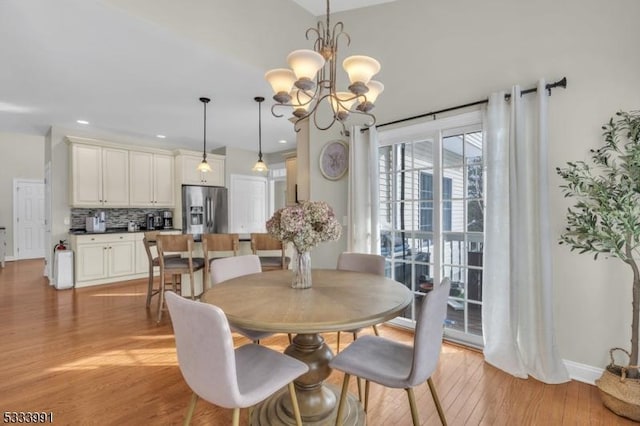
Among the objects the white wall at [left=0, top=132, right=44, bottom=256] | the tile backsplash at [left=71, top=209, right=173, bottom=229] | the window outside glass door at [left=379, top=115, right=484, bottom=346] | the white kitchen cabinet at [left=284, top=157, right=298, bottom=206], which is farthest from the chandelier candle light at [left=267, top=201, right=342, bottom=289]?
the white wall at [left=0, top=132, right=44, bottom=256]

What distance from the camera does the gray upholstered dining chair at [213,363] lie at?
119 cm

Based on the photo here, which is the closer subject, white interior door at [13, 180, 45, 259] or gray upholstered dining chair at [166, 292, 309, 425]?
gray upholstered dining chair at [166, 292, 309, 425]

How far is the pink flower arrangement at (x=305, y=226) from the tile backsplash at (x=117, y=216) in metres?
5.42

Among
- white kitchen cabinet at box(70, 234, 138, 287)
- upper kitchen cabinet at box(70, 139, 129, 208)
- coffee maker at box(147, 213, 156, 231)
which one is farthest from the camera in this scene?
coffee maker at box(147, 213, 156, 231)

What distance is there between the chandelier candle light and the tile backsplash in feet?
17.8

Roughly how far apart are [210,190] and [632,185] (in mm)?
6293

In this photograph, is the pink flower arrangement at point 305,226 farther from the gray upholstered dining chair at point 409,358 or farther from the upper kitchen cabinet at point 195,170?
the upper kitchen cabinet at point 195,170

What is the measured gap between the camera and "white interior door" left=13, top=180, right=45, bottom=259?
778cm

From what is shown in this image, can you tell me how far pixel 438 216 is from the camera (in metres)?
2.94

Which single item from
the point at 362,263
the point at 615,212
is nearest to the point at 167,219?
the point at 362,263

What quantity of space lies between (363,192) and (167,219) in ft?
15.6

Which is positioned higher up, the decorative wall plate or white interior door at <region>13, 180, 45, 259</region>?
the decorative wall plate

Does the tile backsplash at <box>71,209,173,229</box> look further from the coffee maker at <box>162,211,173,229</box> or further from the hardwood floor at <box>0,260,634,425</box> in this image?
the hardwood floor at <box>0,260,634,425</box>

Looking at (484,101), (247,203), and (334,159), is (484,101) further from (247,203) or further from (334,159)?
(247,203)
